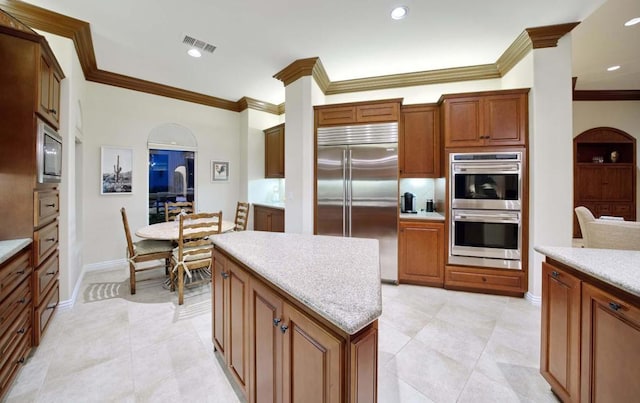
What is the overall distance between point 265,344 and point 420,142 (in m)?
3.25

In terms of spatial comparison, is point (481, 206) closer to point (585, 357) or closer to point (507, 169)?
point (507, 169)

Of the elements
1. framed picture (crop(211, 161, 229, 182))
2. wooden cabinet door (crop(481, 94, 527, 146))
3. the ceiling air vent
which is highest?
the ceiling air vent

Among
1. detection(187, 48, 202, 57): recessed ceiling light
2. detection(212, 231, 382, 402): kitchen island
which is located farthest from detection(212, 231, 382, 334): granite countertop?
detection(187, 48, 202, 57): recessed ceiling light

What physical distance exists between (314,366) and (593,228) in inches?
159

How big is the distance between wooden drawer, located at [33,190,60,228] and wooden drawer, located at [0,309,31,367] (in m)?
0.67

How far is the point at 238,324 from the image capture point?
1490 mm

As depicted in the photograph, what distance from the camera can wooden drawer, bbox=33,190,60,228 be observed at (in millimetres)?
1966

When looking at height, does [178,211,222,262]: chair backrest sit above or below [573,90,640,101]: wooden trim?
below

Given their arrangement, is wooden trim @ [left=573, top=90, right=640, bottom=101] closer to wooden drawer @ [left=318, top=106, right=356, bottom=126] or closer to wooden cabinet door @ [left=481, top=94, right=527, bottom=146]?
wooden cabinet door @ [left=481, top=94, right=527, bottom=146]

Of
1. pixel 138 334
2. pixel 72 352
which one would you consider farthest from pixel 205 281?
pixel 72 352

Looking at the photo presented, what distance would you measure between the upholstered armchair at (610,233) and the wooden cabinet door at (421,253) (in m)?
1.78

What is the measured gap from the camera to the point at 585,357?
125 cm

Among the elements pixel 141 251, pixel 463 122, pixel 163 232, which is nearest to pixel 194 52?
pixel 163 232

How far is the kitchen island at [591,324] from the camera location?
41.2 inches
